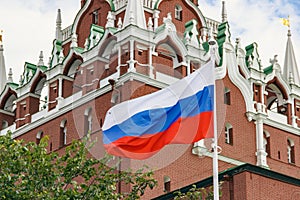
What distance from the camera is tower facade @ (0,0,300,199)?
56344 millimetres

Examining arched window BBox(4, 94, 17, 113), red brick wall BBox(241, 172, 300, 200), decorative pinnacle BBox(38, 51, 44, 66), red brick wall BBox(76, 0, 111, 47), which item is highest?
red brick wall BBox(76, 0, 111, 47)

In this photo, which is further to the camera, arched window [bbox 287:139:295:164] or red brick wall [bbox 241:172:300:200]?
arched window [bbox 287:139:295:164]

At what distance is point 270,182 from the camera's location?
44031mm

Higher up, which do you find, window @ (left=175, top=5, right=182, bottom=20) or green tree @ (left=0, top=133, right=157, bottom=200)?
window @ (left=175, top=5, right=182, bottom=20)

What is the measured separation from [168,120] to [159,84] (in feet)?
73.9

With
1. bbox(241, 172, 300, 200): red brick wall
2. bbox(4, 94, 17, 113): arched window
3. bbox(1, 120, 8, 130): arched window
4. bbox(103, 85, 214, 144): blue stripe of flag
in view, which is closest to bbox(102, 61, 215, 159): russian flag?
bbox(103, 85, 214, 144): blue stripe of flag

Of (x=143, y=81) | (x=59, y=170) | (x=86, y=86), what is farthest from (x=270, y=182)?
(x=86, y=86)

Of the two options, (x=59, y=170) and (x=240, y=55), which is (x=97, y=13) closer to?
(x=240, y=55)

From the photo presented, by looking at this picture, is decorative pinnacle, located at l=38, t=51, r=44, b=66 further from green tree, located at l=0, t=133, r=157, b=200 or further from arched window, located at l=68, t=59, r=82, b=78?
green tree, located at l=0, t=133, r=157, b=200

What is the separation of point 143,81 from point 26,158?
17373mm

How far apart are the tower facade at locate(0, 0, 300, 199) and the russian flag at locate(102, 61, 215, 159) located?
17.0 meters

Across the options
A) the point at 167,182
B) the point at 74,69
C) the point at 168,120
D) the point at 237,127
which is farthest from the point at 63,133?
the point at 168,120

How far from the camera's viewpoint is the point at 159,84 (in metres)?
56.8

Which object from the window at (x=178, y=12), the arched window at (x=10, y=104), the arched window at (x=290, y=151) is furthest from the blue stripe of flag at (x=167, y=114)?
the arched window at (x=10, y=104)
